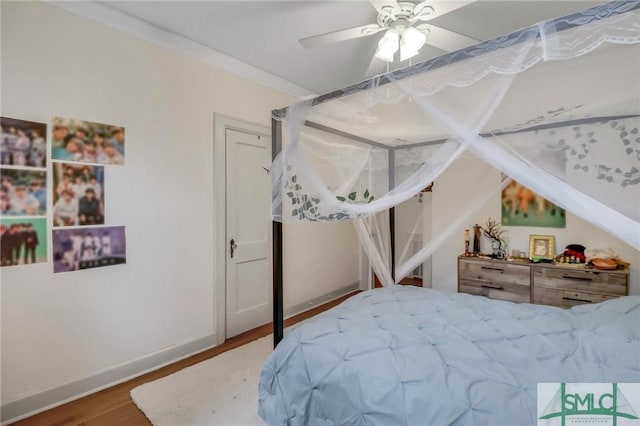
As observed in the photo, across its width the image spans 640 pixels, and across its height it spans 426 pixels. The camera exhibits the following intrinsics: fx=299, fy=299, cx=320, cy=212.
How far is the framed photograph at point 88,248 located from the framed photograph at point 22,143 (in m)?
0.46

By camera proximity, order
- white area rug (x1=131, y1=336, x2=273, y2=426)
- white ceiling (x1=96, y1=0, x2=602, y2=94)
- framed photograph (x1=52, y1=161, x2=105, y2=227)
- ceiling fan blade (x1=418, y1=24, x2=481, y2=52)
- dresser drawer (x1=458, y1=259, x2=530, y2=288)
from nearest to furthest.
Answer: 1. ceiling fan blade (x1=418, y1=24, x2=481, y2=52)
2. white area rug (x1=131, y1=336, x2=273, y2=426)
3. framed photograph (x1=52, y1=161, x2=105, y2=227)
4. white ceiling (x1=96, y1=0, x2=602, y2=94)
5. dresser drawer (x1=458, y1=259, x2=530, y2=288)

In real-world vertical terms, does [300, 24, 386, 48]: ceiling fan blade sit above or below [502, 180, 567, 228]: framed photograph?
above

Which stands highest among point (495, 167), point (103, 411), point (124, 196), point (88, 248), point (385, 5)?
point (385, 5)

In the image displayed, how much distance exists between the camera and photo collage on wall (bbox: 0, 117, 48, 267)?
1.77 metres

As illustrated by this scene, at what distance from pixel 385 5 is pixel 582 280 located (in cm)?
296

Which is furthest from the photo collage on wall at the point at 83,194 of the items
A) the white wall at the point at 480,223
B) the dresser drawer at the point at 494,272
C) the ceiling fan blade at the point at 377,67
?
the dresser drawer at the point at 494,272

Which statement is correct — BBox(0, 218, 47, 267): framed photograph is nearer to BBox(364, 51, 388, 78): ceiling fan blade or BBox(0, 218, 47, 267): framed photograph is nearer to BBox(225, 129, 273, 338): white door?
BBox(225, 129, 273, 338): white door

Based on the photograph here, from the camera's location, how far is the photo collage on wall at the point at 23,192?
1.77 m

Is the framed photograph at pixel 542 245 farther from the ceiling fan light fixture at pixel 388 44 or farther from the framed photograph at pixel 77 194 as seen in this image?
the framed photograph at pixel 77 194

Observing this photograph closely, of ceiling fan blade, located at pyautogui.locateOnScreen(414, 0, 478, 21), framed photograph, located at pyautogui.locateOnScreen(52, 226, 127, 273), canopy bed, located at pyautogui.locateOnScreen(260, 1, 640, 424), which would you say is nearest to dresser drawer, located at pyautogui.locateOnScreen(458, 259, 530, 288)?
canopy bed, located at pyautogui.locateOnScreen(260, 1, 640, 424)

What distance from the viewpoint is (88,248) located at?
2.07 m

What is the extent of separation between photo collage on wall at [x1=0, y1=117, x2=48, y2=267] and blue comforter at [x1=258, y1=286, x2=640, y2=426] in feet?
5.44

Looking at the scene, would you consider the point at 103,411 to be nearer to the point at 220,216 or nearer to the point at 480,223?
the point at 220,216

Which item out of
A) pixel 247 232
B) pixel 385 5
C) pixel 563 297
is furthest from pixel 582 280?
pixel 247 232
